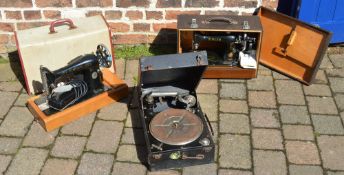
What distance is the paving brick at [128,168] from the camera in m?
4.02

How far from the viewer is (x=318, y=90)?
4934 millimetres

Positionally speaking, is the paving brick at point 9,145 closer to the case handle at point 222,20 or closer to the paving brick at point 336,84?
the case handle at point 222,20

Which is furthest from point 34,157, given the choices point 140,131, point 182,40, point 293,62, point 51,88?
point 293,62

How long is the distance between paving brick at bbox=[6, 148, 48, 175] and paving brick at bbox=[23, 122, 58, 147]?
0.08 meters

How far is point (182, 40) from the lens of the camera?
5082 millimetres

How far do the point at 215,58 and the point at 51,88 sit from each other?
1.85 metres

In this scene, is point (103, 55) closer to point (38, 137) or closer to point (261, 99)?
point (38, 137)

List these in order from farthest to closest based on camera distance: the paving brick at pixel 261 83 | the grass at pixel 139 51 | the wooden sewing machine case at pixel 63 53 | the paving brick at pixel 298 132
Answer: the grass at pixel 139 51
the paving brick at pixel 261 83
the wooden sewing machine case at pixel 63 53
the paving brick at pixel 298 132

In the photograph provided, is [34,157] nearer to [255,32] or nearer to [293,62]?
[255,32]

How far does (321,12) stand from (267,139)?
5.85ft

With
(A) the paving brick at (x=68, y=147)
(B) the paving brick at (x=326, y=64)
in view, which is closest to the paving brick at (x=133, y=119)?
(A) the paving brick at (x=68, y=147)

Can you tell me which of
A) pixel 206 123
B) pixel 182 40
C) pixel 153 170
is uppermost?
pixel 182 40

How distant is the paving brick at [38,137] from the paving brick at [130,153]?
68 cm

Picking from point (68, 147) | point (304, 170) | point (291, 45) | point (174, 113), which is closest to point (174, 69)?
point (174, 113)
